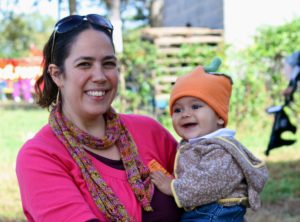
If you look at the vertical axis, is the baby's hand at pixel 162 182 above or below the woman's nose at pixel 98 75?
below

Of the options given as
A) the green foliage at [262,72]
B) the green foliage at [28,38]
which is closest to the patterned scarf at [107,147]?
the green foliage at [262,72]

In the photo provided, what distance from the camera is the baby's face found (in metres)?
3.02

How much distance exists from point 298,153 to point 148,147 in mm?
6743

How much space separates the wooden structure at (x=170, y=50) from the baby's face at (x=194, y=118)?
27.1 ft

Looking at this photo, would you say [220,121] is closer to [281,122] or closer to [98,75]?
[98,75]

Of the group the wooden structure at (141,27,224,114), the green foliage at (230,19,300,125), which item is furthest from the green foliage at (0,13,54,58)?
the green foliage at (230,19,300,125)

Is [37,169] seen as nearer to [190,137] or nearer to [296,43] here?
[190,137]

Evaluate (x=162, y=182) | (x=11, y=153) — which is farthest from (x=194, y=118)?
(x=11, y=153)

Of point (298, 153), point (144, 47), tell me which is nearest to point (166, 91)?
point (144, 47)

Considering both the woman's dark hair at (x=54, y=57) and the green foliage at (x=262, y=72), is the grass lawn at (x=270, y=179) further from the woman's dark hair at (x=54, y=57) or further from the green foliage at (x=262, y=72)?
the woman's dark hair at (x=54, y=57)

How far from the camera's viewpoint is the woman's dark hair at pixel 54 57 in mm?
2701

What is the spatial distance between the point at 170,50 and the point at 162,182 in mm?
9782

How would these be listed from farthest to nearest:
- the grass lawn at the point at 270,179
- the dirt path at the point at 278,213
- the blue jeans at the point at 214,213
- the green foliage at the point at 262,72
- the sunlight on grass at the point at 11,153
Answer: the green foliage at the point at 262,72 → the sunlight on grass at the point at 11,153 → the grass lawn at the point at 270,179 → the dirt path at the point at 278,213 → the blue jeans at the point at 214,213

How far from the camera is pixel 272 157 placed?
902cm
